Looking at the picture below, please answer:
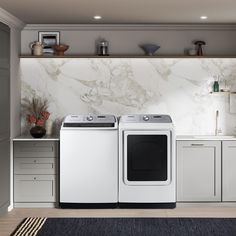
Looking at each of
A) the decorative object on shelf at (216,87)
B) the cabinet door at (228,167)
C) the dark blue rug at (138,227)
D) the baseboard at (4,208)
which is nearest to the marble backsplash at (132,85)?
the decorative object on shelf at (216,87)

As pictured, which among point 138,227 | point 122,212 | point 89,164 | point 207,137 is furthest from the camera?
point 207,137

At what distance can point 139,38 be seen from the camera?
6.80 meters

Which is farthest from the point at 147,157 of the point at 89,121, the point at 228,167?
the point at 228,167

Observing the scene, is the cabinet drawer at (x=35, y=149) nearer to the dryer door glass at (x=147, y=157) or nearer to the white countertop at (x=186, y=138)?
the white countertop at (x=186, y=138)

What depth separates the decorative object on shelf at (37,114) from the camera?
21.1 feet

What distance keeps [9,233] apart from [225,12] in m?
3.15

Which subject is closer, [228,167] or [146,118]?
[228,167]

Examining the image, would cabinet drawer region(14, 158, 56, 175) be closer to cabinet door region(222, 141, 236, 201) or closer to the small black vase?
the small black vase

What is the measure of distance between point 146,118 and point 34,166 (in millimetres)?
1433

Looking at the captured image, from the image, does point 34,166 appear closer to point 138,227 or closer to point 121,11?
point 138,227

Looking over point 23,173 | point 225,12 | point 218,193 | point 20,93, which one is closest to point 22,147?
point 23,173

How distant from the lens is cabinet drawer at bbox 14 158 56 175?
629 cm

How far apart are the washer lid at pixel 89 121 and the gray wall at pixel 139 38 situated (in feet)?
2.85

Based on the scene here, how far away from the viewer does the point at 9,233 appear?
16.8ft
